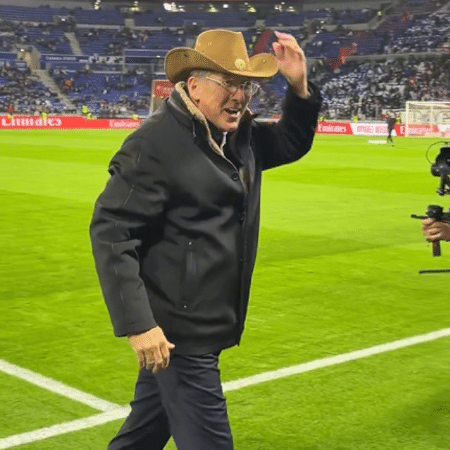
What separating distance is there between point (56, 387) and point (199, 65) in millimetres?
3098

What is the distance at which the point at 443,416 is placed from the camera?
5.18 meters

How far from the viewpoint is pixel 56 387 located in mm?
5605

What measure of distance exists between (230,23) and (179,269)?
8614cm

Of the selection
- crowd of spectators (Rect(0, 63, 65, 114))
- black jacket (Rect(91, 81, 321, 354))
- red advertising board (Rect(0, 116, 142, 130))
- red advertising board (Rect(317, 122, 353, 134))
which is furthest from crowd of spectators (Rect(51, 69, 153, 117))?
black jacket (Rect(91, 81, 321, 354))

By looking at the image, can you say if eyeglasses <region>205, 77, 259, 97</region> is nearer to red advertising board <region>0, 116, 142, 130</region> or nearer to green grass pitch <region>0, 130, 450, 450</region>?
green grass pitch <region>0, 130, 450, 450</region>

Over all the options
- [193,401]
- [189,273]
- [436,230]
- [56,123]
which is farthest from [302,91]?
[56,123]

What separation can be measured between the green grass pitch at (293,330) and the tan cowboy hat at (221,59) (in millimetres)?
2328

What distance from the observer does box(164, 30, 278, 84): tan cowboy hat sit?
3.24 meters

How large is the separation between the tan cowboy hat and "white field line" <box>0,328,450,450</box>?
2.45m

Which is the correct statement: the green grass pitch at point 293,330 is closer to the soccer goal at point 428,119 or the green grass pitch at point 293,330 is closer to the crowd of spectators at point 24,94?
the soccer goal at point 428,119

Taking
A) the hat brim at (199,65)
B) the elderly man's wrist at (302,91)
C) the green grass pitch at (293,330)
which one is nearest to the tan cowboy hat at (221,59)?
the hat brim at (199,65)

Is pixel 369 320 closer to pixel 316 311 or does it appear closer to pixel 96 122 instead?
pixel 316 311

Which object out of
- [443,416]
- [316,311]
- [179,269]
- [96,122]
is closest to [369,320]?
[316,311]

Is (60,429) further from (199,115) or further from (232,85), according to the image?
(232,85)
